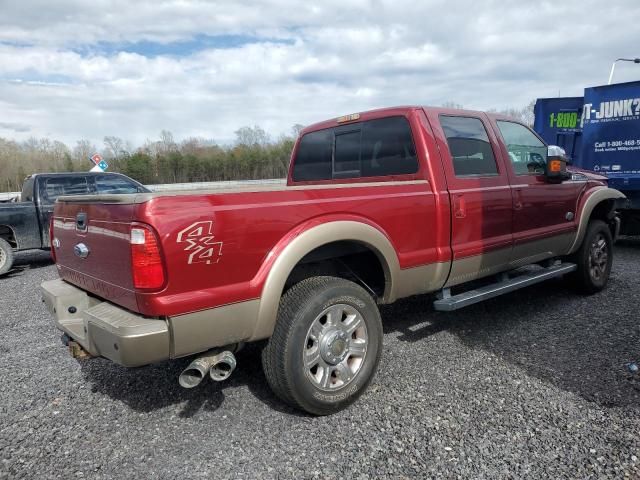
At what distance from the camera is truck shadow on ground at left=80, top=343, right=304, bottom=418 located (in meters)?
A: 3.26

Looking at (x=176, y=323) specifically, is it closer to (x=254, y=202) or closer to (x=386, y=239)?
(x=254, y=202)

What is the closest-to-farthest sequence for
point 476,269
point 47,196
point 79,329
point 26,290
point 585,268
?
point 79,329 → point 476,269 → point 585,268 → point 26,290 → point 47,196

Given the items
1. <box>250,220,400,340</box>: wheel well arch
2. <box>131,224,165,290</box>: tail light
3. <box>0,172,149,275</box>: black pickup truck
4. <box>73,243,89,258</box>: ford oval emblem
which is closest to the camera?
<box>131,224,165,290</box>: tail light

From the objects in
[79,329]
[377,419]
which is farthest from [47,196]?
[377,419]

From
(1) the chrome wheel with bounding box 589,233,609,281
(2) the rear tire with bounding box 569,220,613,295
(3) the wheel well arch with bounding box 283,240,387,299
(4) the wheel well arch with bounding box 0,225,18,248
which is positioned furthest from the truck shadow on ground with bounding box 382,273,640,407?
(4) the wheel well arch with bounding box 0,225,18,248

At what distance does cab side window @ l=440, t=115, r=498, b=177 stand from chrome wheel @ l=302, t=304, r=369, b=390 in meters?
1.61

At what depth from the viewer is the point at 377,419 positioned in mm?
2992

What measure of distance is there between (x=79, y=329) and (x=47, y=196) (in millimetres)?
6543

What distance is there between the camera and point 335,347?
9.93 ft

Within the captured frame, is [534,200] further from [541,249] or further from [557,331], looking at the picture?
[557,331]

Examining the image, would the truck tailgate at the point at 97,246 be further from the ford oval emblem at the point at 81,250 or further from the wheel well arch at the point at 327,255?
the wheel well arch at the point at 327,255

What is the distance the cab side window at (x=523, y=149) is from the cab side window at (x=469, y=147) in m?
0.32

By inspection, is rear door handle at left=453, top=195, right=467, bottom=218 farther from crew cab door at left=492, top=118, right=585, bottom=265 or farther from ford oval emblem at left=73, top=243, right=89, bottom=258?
ford oval emblem at left=73, top=243, right=89, bottom=258

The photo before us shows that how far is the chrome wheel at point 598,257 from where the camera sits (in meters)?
5.46
